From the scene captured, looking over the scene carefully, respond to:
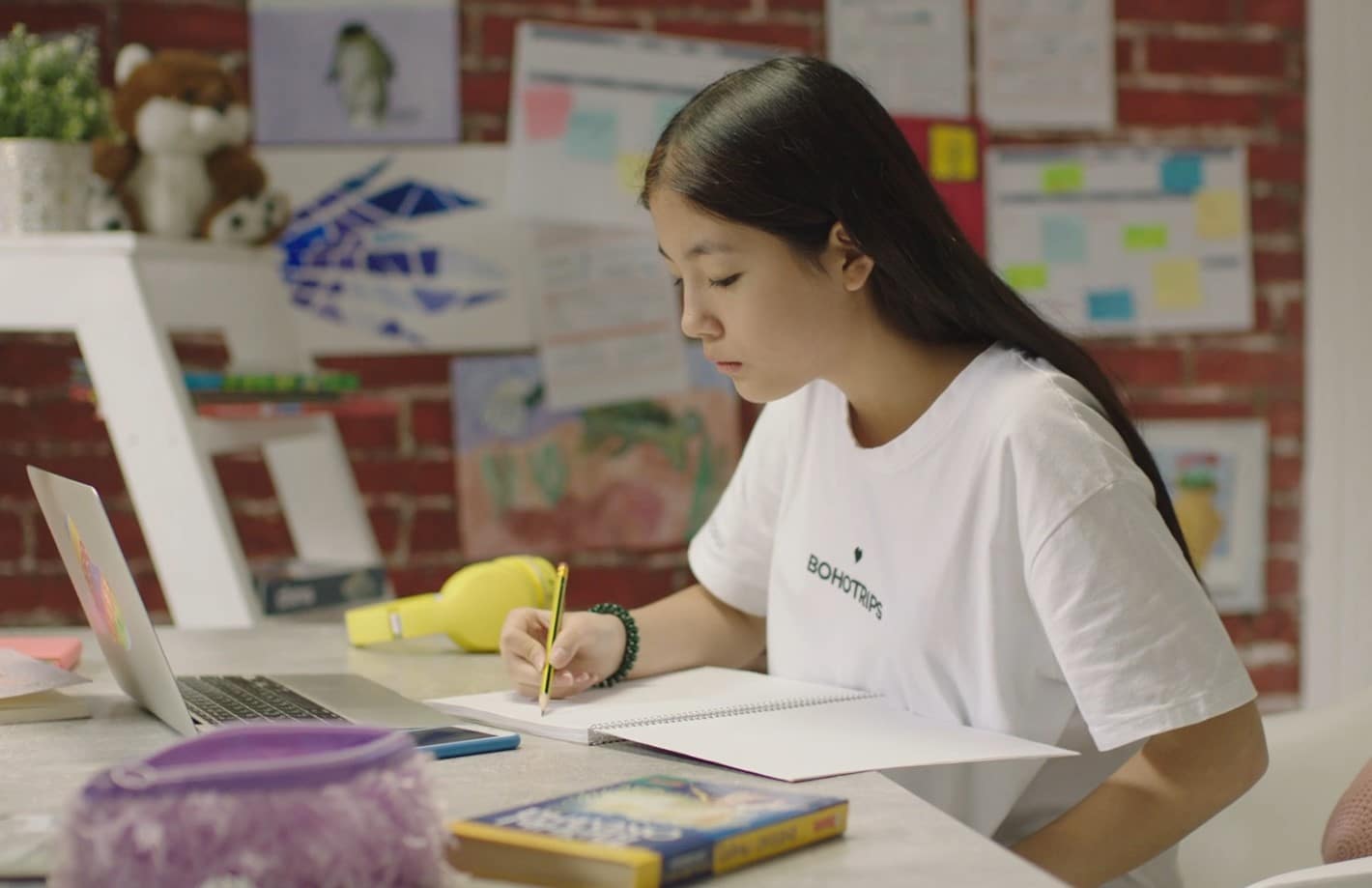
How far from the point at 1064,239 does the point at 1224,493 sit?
51 centimetres

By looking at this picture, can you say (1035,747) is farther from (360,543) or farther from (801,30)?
(801,30)

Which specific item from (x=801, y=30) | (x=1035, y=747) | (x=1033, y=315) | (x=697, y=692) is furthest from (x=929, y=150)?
(x=1035, y=747)

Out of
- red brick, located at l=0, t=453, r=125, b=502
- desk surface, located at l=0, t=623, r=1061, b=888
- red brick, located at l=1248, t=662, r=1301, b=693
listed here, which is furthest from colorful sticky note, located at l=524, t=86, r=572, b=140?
red brick, located at l=1248, t=662, r=1301, b=693

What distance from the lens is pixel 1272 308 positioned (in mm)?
2568

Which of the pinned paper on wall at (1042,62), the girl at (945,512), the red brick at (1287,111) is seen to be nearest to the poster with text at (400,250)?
the pinned paper on wall at (1042,62)

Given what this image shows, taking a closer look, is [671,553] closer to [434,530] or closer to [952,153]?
[434,530]

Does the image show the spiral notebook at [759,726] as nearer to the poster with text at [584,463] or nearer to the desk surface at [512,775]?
the desk surface at [512,775]

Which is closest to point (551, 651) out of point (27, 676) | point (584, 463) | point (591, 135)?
point (27, 676)

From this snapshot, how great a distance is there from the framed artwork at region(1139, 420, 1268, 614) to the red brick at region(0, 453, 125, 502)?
1.66 metres

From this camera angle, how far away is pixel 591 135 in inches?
95.0

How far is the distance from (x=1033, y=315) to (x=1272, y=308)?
1.51 meters

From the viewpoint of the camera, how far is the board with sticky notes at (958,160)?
248 cm

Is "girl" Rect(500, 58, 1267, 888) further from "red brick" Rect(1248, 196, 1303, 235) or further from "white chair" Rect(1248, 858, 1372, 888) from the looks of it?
"red brick" Rect(1248, 196, 1303, 235)

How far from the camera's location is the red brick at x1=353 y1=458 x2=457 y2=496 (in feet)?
7.89
